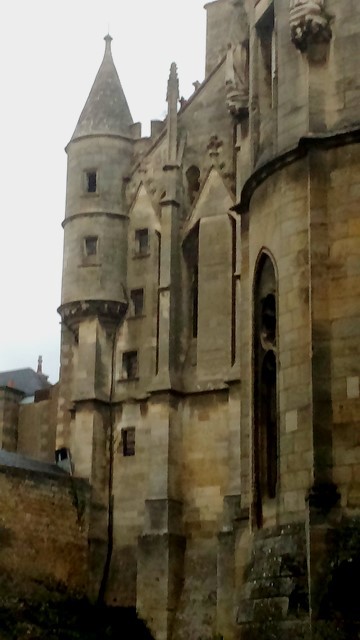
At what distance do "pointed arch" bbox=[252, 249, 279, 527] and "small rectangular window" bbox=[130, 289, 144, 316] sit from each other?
15363mm

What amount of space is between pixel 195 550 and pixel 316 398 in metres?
14.8

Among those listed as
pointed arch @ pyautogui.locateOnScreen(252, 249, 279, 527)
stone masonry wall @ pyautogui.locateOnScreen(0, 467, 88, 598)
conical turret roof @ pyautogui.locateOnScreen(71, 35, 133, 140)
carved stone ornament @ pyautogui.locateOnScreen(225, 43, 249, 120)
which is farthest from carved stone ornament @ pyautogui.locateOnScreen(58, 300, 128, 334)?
pointed arch @ pyautogui.locateOnScreen(252, 249, 279, 527)

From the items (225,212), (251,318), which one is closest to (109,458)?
(225,212)

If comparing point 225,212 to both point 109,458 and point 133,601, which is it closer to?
point 109,458

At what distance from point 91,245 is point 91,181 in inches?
69.3

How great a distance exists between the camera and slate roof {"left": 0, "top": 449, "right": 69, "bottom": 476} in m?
26.0

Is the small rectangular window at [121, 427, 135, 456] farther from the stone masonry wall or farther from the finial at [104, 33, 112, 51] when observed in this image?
the finial at [104, 33, 112, 51]

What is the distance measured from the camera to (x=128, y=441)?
27.9 metres

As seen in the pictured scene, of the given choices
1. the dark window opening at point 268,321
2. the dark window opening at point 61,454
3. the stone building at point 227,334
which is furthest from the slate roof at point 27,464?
the dark window opening at point 268,321

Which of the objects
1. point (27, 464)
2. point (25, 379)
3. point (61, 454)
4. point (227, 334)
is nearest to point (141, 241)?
point (227, 334)

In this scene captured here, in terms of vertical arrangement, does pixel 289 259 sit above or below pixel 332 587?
above

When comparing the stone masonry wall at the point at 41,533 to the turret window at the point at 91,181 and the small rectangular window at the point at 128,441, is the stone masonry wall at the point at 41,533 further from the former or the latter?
the turret window at the point at 91,181

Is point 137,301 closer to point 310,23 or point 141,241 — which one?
point 141,241

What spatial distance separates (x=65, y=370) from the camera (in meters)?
29.2
